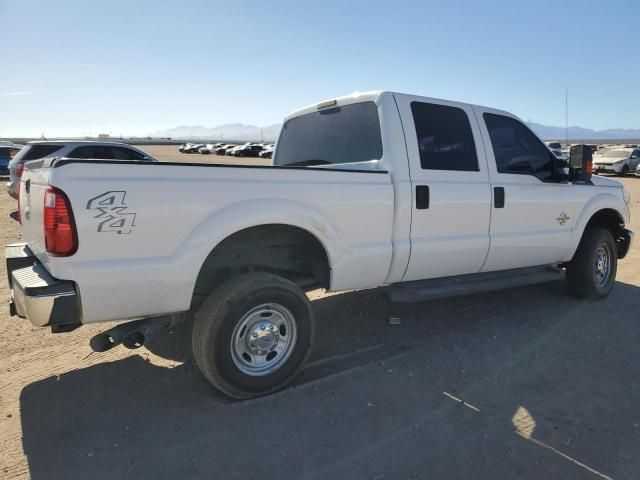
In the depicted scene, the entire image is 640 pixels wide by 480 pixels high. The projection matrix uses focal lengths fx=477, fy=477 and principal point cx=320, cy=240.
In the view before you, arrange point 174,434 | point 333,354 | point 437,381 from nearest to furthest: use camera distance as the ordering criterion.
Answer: point 174,434
point 437,381
point 333,354

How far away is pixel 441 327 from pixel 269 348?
2021mm

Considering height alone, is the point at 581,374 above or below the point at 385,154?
below

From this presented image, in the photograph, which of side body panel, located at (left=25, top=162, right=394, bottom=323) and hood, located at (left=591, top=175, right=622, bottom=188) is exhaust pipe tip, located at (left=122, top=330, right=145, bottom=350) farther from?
Answer: hood, located at (left=591, top=175, right=622, bottom=188)

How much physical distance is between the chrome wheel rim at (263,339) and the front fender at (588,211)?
3.39 metres

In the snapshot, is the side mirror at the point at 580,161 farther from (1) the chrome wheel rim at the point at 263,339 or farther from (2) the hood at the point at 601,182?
(1) the chrome wheel rim at the point at 263,339

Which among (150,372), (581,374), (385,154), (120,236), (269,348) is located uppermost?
(385,154)

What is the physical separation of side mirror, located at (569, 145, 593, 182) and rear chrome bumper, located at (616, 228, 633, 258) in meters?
1.37

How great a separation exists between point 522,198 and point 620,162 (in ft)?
88.6

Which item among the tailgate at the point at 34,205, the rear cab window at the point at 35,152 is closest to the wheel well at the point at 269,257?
the tailgate at the point at 34,205

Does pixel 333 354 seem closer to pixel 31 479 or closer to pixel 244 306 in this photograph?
pixel 244 306

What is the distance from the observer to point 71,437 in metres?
2.86

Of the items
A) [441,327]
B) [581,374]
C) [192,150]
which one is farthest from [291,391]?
[192,150]

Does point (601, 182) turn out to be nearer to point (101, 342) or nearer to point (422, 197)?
point (422, 197)

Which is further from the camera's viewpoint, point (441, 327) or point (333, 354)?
point (441, 327)
